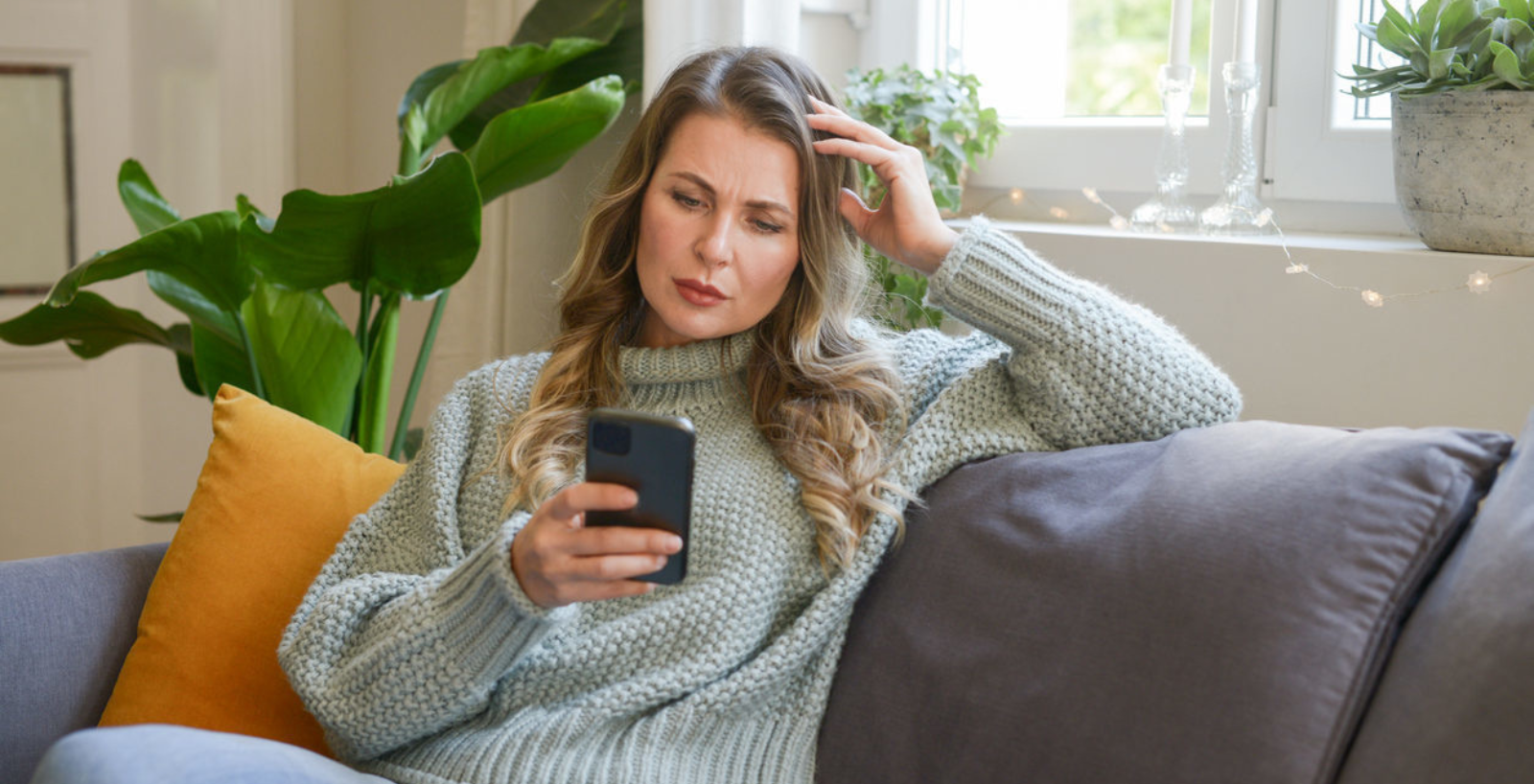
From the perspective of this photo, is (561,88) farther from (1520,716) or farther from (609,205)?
(1520,716)

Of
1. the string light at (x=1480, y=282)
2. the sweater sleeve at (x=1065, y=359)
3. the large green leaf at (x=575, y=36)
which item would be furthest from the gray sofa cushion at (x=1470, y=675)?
the large green leaf at (x=575, y=36)

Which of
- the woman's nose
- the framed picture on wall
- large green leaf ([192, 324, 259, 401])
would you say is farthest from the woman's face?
the framed picture on wall

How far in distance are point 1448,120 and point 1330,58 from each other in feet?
1.09

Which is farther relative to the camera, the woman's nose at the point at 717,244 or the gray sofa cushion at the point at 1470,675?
the woman's nose at the point at 717,244

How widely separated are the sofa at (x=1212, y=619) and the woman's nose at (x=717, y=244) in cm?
32

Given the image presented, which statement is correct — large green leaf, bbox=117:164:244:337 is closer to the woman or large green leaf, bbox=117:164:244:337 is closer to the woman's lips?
the woman

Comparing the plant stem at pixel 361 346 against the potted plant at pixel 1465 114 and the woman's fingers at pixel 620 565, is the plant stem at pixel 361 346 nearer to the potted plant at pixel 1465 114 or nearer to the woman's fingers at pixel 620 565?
the woman's fingers at pixel 620 565

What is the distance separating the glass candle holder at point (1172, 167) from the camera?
172 centimetres

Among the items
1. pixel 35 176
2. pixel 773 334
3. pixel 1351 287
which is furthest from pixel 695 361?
pixel 35 176

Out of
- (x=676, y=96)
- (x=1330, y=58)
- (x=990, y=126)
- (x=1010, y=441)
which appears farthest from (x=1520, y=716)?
(x=990, y=126)

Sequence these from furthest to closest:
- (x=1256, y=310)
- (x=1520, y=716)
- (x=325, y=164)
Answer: (x=325, y=164) → (x=1256, y=310) → (x=1520, y=716)

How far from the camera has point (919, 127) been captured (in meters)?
1.82

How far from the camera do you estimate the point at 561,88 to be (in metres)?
2.16

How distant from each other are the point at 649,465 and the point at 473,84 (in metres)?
1.16
